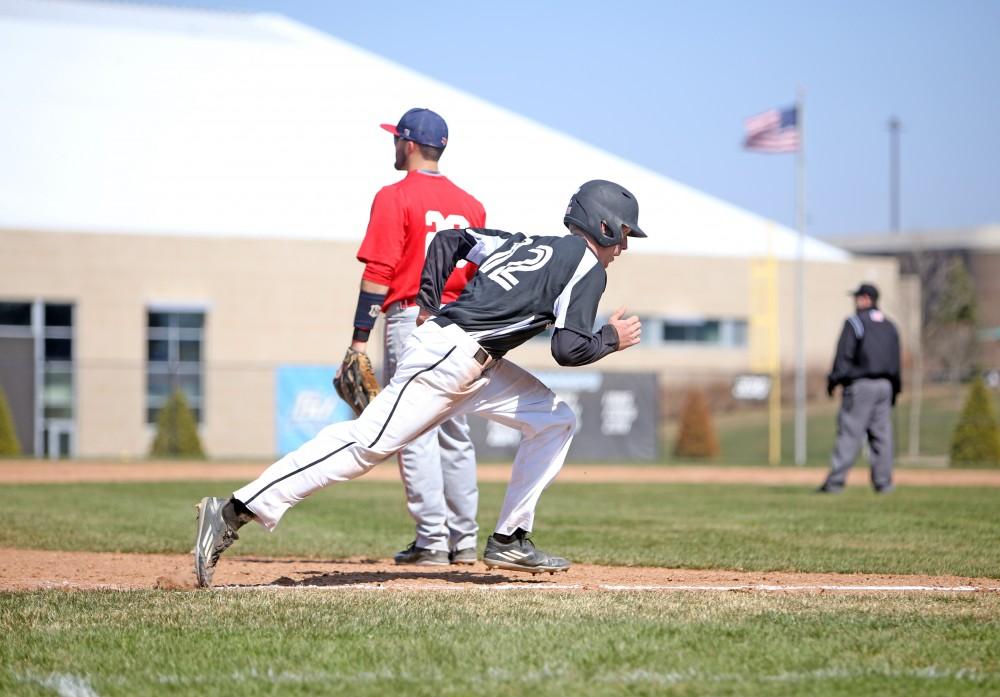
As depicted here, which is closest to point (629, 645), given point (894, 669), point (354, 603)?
point (894, 669)

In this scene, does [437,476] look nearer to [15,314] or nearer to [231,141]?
[15,314]

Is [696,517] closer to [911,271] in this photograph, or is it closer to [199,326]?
[199,326]

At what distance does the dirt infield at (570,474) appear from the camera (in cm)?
1938

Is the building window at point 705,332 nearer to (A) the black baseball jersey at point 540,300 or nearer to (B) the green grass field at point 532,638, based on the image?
(B) the green grass field at point 532,638

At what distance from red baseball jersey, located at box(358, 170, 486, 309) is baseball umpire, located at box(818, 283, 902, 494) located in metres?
7.86

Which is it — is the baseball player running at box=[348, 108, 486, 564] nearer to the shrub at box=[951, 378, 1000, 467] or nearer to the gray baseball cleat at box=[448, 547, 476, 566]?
the gray baseball cleat at box=[448, 547, 476, 566]

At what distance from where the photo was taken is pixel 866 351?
14.7 meters

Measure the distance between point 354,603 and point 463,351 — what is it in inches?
46.6

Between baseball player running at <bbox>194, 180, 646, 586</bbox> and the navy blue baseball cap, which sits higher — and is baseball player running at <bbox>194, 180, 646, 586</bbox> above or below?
below

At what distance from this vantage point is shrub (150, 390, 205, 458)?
28.9 meters

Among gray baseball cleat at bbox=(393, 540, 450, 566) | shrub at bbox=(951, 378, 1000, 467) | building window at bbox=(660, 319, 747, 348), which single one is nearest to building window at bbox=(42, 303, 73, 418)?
building window at bbox=(660, 319, 747, 348)

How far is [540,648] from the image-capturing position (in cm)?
489

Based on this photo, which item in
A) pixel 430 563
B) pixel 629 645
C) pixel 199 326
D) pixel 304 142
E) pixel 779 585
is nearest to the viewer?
pixel 629 645

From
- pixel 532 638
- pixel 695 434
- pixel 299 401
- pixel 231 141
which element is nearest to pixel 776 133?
pixel 695 434
